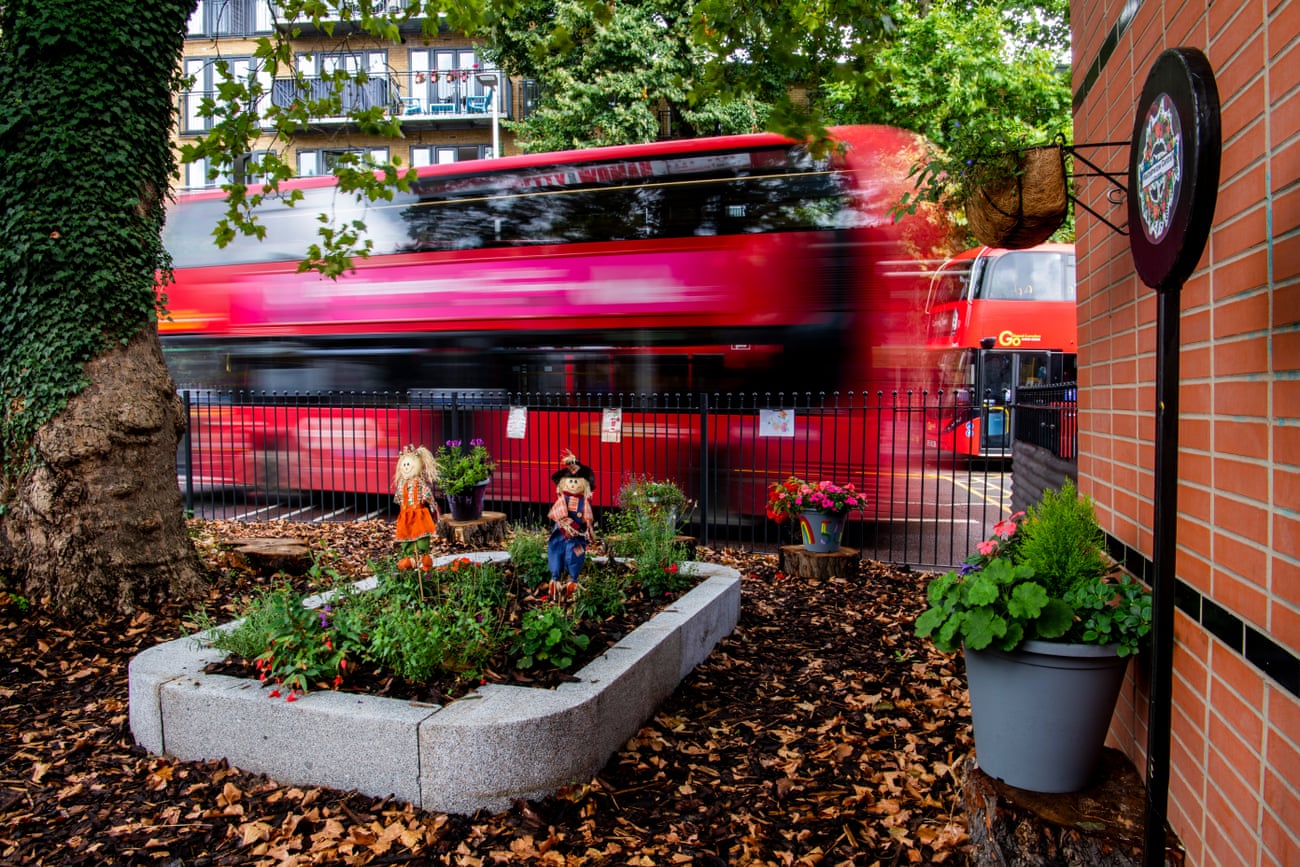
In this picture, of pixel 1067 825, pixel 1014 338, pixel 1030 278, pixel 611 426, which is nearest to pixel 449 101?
pixel 1030 278

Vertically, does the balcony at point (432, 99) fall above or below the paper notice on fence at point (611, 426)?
above

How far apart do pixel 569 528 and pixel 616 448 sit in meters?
5.29

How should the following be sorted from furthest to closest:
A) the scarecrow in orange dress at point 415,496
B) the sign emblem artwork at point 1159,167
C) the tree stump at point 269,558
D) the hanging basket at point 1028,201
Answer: the tree stump at point 269,558, the scarecrow in orange dress at point 415,496, the hanging basket at point 1028,201, the sign emblem artwork at point 1159,167

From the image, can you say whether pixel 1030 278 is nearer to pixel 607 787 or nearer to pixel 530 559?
pixel 530 559

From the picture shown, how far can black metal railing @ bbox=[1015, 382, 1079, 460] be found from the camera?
6020 millimetres

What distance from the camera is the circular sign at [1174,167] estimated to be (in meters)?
1.48

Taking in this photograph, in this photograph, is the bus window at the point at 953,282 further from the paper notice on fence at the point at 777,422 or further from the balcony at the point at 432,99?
the balcony at the point at 432,99

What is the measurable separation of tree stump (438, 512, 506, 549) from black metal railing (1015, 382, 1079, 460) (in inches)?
210

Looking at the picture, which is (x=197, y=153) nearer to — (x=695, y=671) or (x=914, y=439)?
(x=695, y=671)

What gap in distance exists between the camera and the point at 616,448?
9922 millimetres

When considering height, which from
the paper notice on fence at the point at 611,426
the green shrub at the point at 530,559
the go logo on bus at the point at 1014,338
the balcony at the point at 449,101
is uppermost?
the balcony at the point at 449,101

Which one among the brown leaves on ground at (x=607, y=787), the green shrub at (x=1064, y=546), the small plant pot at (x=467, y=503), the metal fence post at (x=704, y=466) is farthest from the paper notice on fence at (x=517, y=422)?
the green shrub at (x=1064, y=546)

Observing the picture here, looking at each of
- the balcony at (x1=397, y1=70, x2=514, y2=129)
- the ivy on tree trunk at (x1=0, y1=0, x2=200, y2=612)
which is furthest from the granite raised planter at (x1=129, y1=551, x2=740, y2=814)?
the balcony at (x1=397, y1=70, x2=514, y2=129)

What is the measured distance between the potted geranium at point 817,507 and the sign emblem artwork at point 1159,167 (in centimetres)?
542
